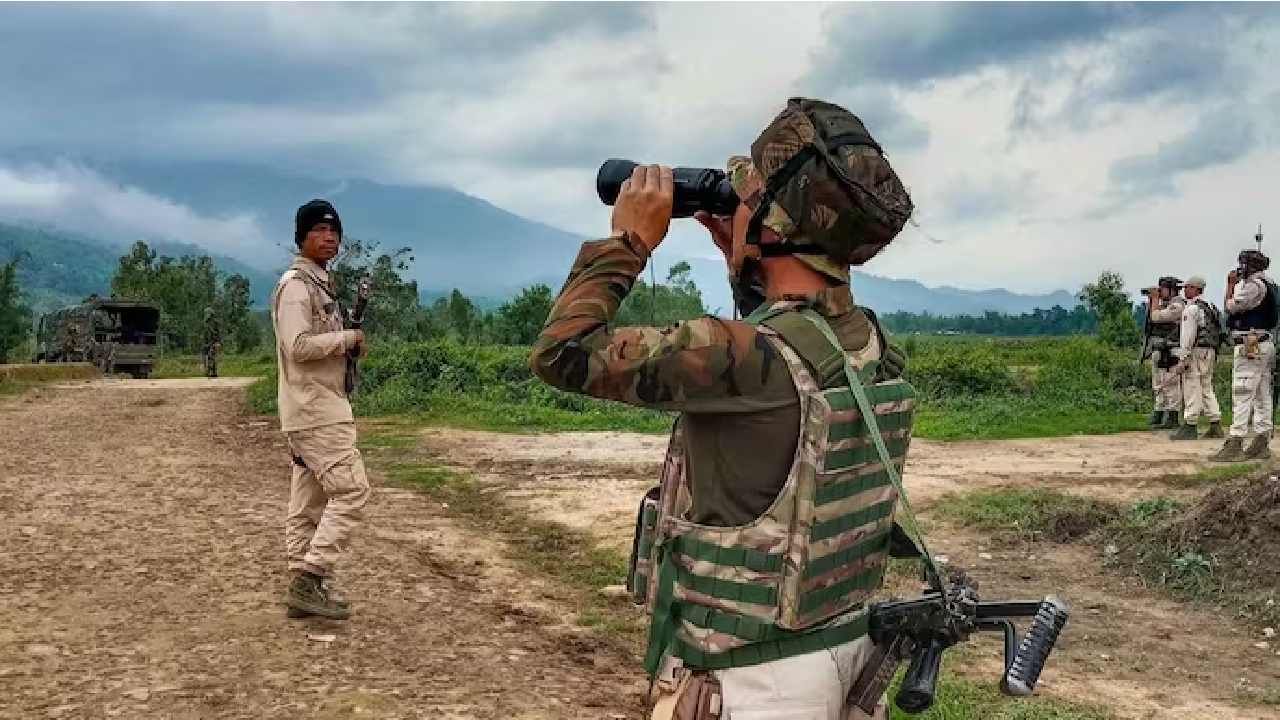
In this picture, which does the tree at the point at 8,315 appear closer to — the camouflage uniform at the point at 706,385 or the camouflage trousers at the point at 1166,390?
the camouflage trousers at the point at 1166,390

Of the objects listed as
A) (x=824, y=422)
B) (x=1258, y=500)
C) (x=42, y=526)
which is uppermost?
(x=824, y=422)

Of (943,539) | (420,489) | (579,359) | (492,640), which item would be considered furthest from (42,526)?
(579,359)

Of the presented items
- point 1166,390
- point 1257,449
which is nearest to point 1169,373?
point 1166,390

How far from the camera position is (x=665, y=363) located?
1.94 meters

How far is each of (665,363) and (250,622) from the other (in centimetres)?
456

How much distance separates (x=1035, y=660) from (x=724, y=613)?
0.60 m

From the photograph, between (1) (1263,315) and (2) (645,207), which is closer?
(2) (645,207)

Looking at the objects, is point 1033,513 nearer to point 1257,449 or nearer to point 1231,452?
point 1231,452

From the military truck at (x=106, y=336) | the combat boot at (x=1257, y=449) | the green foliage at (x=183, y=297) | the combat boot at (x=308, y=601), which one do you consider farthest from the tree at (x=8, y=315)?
the combat boot at (x=1257, y=449)

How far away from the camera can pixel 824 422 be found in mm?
2006

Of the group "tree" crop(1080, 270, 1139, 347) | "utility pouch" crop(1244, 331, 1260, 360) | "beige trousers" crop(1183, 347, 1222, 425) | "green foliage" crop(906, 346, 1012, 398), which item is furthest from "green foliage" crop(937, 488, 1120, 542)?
"tree" crop(1080, 270, 1139, 347)

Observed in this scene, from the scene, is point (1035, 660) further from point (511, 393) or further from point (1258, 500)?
point (511, 393)

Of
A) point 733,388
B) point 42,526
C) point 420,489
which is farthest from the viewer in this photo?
point 420,489

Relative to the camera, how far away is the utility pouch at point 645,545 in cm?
221
